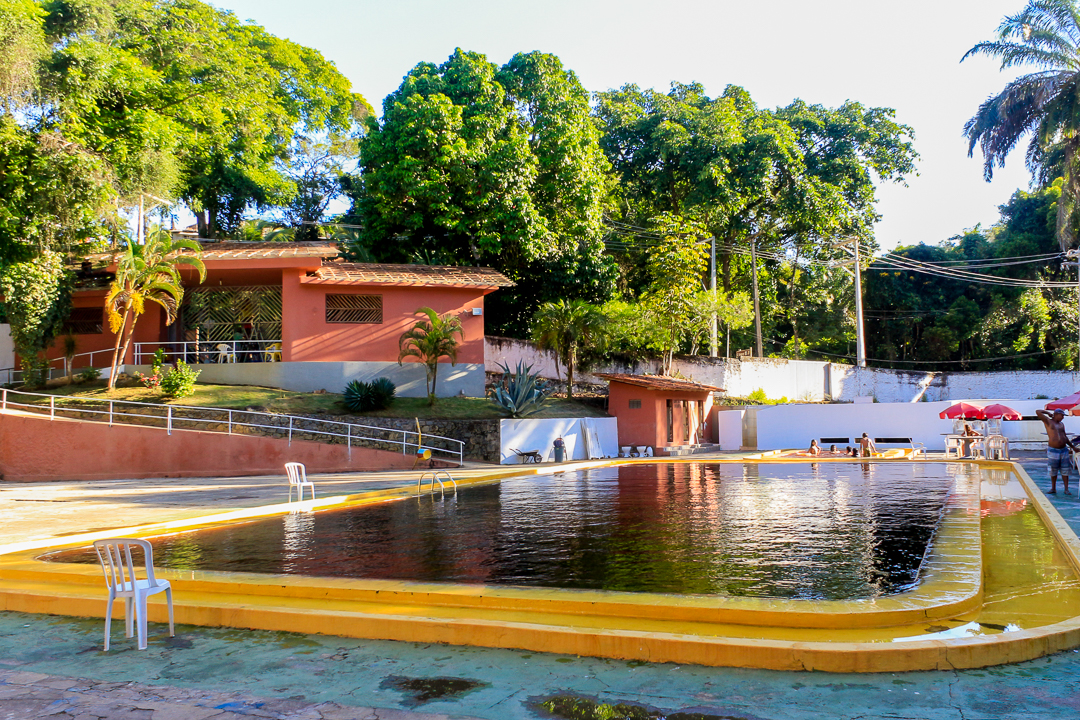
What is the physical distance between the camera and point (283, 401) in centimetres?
2331

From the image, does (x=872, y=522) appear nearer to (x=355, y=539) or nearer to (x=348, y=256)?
(x=355, y=539)

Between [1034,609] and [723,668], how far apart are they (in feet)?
9.71

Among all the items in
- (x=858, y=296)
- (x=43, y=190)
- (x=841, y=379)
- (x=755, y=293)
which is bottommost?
(x=841, y=379)

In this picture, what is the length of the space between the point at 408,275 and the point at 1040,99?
24656 mm

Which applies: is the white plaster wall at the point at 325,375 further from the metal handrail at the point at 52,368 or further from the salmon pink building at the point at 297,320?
the metal handrail at the point at 52,368

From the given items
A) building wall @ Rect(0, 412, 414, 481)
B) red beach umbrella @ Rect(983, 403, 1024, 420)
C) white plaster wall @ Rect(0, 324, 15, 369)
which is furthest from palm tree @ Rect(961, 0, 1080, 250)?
white plaster wall @ Rect(0, 324, 15, 369)

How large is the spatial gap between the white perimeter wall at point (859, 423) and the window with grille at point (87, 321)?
2398 centimetres

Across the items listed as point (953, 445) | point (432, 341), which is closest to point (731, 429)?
point (953, 445)

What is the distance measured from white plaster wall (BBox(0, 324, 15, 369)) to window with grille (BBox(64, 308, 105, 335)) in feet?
11.7

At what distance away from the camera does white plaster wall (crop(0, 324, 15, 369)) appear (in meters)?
28.6

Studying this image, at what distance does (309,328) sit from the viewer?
25578 mm

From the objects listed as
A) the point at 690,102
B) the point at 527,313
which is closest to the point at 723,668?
the point at 527,313

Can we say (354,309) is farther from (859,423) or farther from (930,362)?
(930,362)

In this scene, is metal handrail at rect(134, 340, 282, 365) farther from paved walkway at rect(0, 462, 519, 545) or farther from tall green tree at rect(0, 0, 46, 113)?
tall green tree at rect(0, 0, 46, 113)
